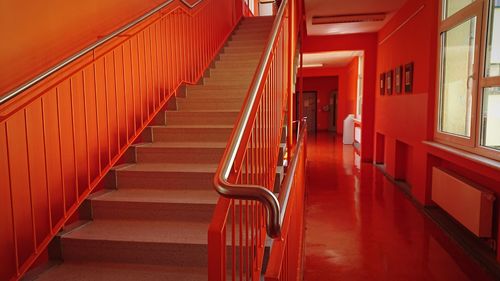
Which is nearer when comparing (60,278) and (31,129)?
(60,278)

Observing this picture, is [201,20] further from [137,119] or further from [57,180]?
[57,180]

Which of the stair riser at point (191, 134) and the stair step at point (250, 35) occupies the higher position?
the stair step at point (250, 35)

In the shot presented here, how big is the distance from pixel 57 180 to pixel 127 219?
0.53 m

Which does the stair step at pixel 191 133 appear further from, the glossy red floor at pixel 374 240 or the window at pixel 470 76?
the window at pixel 470 76

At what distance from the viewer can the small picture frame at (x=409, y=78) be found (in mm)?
5176

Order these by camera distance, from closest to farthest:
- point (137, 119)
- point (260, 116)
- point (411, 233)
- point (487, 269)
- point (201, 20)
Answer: point (260, 116), point (487, 269), point (137, 119), point (411, 233), point (201, 20)

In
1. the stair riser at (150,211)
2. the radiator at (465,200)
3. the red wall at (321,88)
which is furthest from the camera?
the red wall at (321,88)

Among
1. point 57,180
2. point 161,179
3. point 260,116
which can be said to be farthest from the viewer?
point 161,179

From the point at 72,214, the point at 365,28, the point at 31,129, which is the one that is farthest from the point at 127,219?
the point at 365,28

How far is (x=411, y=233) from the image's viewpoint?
3.72 meters

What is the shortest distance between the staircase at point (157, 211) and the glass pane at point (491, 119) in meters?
2.44

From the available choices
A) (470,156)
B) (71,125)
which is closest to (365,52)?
(470,156)

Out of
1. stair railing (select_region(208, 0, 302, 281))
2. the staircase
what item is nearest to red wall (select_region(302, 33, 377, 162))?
the staircase

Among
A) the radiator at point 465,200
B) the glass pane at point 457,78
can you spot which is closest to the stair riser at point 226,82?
the glass pane at point 457,78
